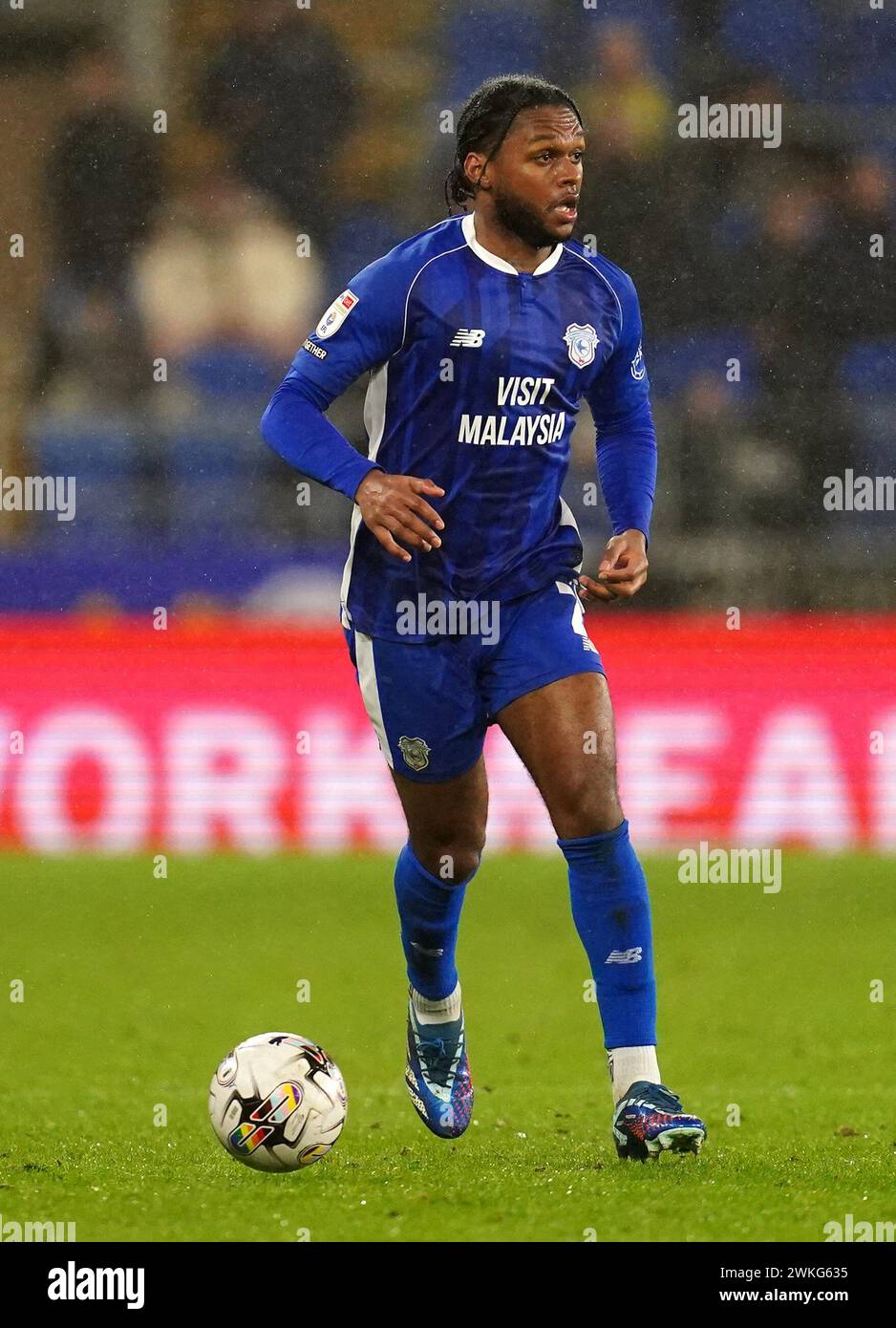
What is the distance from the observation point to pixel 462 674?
4.44 metres

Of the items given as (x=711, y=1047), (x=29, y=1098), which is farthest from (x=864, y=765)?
(x=29, y=1098)

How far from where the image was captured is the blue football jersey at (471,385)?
4.38m

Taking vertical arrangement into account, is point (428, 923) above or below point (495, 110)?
below

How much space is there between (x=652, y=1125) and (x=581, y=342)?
170cm

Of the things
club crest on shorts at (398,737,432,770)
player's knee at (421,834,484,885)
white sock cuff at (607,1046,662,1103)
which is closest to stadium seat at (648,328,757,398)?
player's knee at (421,834,484,885)

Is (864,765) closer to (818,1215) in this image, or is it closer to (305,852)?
(305,852)

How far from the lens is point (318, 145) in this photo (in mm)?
11195

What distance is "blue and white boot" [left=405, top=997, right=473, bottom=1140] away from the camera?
4.67m

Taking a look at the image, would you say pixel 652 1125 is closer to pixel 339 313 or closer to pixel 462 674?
pixel 462 674

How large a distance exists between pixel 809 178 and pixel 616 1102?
790cm

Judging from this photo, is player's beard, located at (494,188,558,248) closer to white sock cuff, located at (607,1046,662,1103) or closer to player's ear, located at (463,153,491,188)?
player's ear, located at (463,153,491,188)

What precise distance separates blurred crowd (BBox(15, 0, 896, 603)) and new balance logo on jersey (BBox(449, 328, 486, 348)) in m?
5.51

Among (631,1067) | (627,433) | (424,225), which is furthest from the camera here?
(424,225)

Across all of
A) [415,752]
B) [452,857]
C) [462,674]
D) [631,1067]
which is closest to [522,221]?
[462,674]
